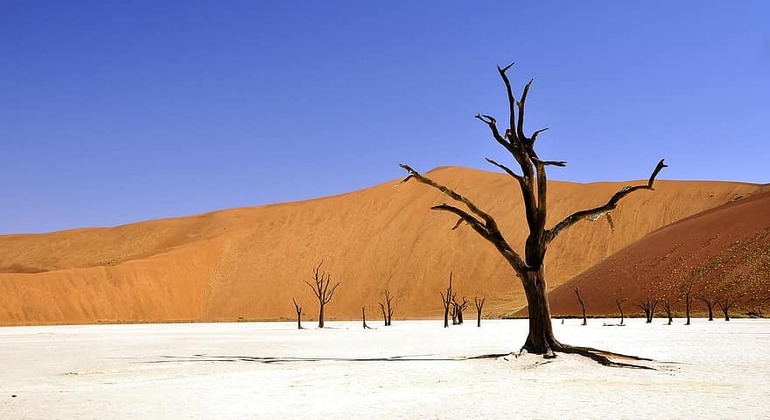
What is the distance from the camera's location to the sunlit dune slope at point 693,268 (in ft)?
174

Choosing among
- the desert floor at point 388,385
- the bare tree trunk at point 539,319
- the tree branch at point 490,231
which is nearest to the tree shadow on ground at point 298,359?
the desert floor at point 388,385

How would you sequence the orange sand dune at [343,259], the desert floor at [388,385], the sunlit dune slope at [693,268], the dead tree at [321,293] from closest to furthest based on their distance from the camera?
1. the desert floor at [388,385]
2. the dead tree at [321,293]
3. the sunlit dune slope at [693,268]
4. the orange sand dune at [343,259]

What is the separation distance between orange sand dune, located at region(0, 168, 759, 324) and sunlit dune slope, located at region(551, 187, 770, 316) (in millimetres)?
8667

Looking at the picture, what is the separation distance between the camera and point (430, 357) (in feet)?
68.7

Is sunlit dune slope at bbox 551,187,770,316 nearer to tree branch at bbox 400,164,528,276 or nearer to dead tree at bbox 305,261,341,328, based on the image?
dead tree at bbox 305,261,341,328

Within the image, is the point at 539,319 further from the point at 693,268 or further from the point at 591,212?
the point at 693,268

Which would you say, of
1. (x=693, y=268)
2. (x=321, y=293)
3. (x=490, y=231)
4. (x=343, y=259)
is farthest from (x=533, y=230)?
(x=343, y=259)

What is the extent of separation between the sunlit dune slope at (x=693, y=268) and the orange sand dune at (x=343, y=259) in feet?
28.4

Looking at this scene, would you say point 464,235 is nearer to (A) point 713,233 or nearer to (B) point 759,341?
(A) point 713,233

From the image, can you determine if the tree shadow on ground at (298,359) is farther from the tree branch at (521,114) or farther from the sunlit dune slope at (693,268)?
the sunlit dune slope at (693,268)

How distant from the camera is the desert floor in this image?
11.1 meters

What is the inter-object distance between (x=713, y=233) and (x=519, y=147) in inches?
1902

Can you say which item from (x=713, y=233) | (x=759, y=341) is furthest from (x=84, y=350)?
(x=713, y=233)

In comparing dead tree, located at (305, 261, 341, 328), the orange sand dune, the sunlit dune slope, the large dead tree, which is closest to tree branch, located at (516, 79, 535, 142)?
the large dead tree
